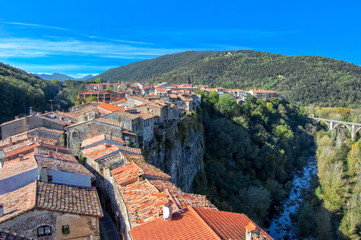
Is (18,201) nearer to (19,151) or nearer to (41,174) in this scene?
(41,174)

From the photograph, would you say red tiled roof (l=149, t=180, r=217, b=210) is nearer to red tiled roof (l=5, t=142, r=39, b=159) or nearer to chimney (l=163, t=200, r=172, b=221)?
chimney (l=163, t=200, r=172, b=221)

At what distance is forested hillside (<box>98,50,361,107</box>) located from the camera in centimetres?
10112

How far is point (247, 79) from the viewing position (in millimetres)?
131750

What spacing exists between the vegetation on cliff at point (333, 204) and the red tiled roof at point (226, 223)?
23.0 meters

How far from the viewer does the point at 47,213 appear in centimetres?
866

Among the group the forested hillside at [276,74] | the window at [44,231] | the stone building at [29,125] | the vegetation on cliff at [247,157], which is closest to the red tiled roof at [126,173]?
the window at [44,231]

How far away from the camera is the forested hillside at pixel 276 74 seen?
3981 inches

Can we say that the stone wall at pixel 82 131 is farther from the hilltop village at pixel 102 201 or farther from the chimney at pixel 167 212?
the chimney at pixel 167 212

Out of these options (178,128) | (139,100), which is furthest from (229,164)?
(139,100)

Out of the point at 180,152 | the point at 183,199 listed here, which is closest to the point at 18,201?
the point at 183,199

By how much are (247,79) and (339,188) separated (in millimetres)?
103689


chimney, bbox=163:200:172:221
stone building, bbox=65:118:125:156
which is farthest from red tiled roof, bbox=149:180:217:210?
stone building, bbox=65:118:125:156

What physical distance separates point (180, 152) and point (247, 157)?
1980cm

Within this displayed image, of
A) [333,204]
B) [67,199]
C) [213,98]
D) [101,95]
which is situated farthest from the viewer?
[213,98]
